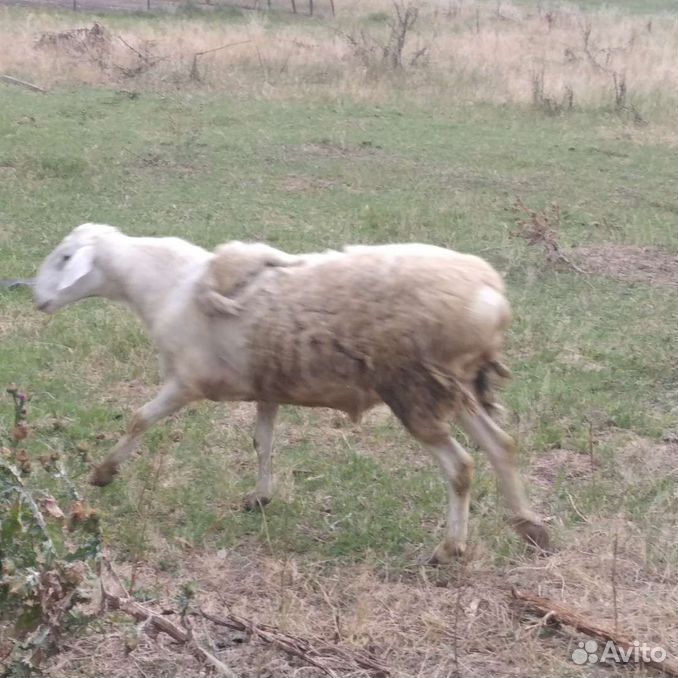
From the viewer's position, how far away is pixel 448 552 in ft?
13.6

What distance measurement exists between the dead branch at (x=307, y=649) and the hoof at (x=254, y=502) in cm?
124

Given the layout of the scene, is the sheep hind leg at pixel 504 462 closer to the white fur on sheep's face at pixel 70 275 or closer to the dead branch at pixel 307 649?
the dead branch at pixel 307 649

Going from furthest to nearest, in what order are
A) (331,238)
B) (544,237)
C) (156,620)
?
(331,238)
(544,237)
(156,620)

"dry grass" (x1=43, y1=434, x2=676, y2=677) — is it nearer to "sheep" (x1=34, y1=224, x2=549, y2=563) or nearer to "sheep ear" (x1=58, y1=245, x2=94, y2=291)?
"sheep" (x1=34, y1=224, x2=549, y2=563)

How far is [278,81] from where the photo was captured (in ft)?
53.6

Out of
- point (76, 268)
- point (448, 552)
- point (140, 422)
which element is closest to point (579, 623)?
point (448, 552)

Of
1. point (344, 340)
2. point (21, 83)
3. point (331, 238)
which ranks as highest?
point (344, 340)

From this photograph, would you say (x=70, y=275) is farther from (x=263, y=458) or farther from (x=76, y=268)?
(x=263, y=458)

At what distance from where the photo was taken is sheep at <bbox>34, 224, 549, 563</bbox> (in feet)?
13.2

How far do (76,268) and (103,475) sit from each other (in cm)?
96

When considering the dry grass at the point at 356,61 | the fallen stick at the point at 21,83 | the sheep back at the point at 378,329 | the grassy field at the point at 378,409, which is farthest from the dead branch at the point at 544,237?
the fallen stick at the point at 21,83

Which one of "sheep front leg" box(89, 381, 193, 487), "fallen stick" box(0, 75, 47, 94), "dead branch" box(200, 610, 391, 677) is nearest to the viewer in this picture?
"dead branch" box(200, 610, 391, 677)

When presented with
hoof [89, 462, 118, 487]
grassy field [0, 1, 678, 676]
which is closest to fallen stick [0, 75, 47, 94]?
grassy field [0, 1, 678, 676]

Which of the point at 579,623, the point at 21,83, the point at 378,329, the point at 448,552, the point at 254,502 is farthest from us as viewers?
the point at 21,83
